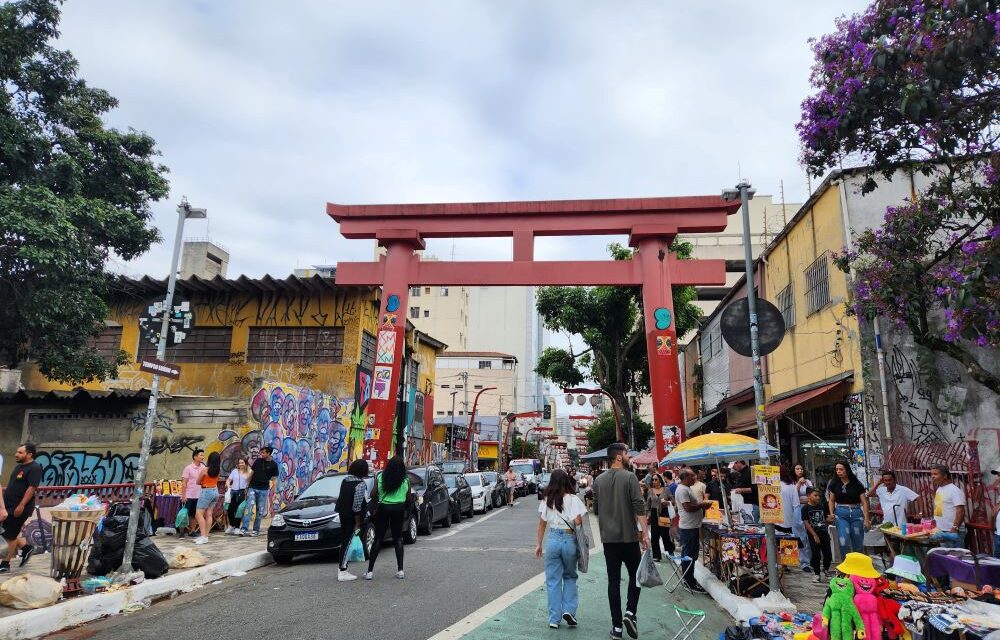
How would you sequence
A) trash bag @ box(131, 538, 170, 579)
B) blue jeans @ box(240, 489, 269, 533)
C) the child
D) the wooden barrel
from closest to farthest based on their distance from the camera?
1. the wooden barrel
2. trash bag @ box(131, 538, 170, 579)
3. the child
4. blue jeans @ box(240, 489, 269, 533)

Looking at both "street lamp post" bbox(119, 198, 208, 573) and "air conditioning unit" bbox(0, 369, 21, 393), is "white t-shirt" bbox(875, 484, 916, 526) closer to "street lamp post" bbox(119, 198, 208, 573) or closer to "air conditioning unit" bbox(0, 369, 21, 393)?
"street lamp post" bbox(119, 198, 208, 573)

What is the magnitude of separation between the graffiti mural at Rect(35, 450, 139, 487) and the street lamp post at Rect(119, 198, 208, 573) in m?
8.95

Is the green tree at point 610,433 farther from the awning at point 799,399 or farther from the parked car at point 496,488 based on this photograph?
the awning at point 799,399

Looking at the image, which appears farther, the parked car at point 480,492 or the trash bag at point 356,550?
the parked car at point 480,492

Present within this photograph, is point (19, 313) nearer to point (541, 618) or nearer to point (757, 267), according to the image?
point (541, 618)

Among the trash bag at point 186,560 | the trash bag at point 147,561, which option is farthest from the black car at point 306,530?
the trash bag at point 147,561

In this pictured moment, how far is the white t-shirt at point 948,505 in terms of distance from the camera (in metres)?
8.66

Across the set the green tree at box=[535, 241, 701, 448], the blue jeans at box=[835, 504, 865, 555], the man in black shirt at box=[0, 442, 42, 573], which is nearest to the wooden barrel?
the man in black shirt at box=[0, 442, 42, 573]

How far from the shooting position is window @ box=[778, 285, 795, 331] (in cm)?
1669

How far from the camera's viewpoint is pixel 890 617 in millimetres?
4789

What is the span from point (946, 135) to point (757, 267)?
12.7 m

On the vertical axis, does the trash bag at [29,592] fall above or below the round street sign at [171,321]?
below

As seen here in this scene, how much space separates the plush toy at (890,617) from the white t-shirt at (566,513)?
8.91ft

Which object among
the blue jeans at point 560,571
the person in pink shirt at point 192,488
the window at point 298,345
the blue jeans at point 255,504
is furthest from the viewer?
the window at point 298,345
